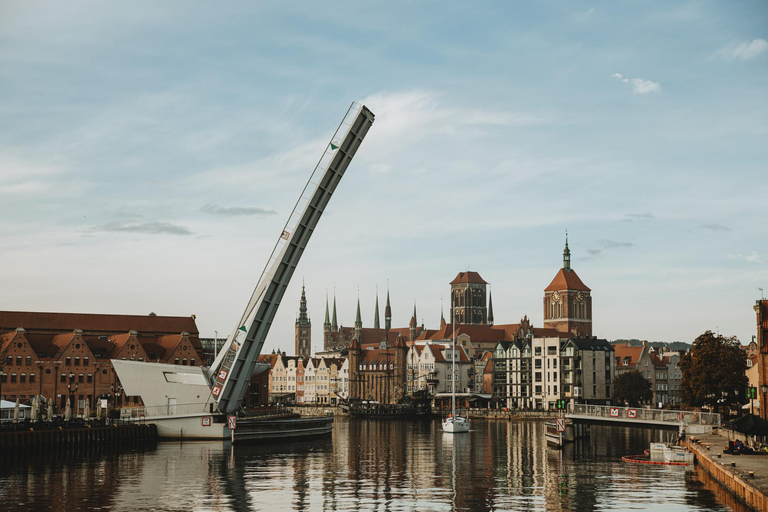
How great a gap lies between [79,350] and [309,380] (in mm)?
85239

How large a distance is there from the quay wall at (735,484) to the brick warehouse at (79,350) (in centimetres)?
5752

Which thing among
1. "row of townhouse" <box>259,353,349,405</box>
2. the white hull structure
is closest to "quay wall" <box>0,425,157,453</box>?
the white hull structure

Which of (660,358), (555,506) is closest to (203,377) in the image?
(555,506)

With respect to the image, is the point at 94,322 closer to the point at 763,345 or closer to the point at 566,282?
the point at 763,345

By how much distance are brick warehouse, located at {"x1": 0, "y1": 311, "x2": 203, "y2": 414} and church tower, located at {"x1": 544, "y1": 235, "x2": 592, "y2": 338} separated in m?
88.0

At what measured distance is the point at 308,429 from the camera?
6675 centimetres

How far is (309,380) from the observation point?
171 metres

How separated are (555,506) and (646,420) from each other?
28810mm

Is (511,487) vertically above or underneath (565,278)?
underneath

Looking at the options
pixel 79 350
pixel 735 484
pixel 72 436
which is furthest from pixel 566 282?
pixel 735 484

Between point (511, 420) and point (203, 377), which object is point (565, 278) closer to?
point (511, 420)

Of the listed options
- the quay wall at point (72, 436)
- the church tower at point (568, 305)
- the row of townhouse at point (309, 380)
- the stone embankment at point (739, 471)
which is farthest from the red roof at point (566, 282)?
the stone embankment at point (739, 471)

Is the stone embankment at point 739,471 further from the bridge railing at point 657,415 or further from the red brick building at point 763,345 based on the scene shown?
the bridge railing at point 657,415

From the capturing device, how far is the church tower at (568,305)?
170 m
